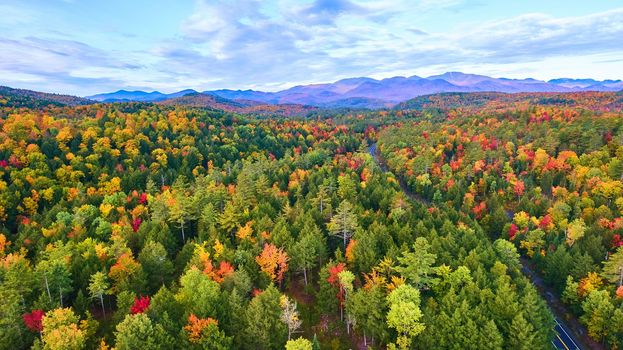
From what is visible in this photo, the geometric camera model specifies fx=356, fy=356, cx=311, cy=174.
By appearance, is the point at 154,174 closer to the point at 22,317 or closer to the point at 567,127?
the point at 22,317

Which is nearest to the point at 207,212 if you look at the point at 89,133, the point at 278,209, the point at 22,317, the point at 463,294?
the point at 278,209

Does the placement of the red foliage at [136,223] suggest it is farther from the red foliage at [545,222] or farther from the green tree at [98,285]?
the red foliage at [545,222]

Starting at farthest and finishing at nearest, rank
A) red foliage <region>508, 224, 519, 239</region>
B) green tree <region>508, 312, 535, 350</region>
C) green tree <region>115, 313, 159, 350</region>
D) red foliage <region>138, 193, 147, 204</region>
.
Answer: red foliage <region>138, 193, 147, 204</region> < red foliage <region>508, 224, 519, 239</region> < green tree <region>508, 312, 535, 350</region> < green tree <region>115, 313, 159, 350</region>

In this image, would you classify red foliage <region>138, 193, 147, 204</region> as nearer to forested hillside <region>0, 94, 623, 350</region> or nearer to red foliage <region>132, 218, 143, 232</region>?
forested hillside <region>0, 94, 623, 350</region>

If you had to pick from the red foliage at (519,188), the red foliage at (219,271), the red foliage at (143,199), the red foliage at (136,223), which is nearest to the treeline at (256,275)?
the red foliage at (219,271)

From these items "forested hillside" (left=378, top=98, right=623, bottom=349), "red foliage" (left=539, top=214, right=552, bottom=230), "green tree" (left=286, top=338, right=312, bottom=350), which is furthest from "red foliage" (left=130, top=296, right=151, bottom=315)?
"red foliage" (left=539, top=214, right=552, bottom=230)
